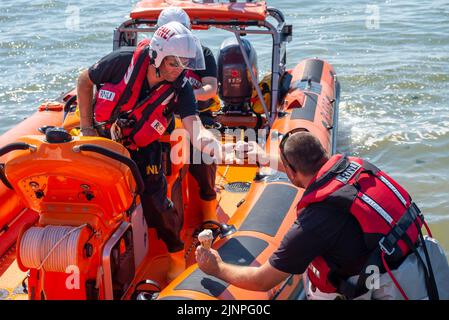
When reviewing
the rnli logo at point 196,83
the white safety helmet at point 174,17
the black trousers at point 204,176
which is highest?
the white safety helmet at point 174,17

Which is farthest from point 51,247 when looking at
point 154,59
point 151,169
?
point 154,59

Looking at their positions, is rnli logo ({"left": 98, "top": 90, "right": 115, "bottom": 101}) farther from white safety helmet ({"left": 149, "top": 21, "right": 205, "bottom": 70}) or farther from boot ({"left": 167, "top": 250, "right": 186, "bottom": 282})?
boot ({"left": 167, "top": 250, "right": 186, "bottom": 282})

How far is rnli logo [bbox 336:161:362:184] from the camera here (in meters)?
2.25

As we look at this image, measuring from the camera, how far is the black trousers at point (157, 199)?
121 inches

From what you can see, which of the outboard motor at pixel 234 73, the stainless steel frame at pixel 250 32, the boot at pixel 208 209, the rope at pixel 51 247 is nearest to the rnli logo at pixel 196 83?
the stainless steel frame at pixel 250 32

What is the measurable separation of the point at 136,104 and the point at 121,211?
0.58 m

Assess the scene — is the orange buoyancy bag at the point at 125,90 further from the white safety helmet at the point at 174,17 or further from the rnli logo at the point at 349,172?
the rnli logo at the point at 349,172

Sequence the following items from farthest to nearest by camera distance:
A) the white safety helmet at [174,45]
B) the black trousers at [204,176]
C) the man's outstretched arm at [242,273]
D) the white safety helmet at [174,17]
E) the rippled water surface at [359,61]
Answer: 1. the rippled water surface at [359,61]
2. the white safety helmet at [174,17]
3. the black trousers at [204,176]
4. the white safety helmet at [174,45]
5. the man's outstretched arm at [242,273]

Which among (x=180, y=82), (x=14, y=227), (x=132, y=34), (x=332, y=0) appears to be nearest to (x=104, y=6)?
(x=332, y=0)

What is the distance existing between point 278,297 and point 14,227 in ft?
6.62

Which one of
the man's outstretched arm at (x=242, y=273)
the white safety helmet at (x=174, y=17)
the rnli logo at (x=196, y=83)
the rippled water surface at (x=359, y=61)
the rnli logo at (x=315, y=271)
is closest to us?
the man's outstretched arm at (x=242, y=273)

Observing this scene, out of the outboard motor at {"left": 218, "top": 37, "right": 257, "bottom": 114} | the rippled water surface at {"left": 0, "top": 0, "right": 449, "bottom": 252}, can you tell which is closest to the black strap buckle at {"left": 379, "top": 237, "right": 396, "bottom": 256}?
the rippled water surface at {"left": 0, "top": 0, "right": 449, "bottom": 252}

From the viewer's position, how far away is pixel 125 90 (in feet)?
9.62

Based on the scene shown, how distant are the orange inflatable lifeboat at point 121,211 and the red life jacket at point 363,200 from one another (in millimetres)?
522
